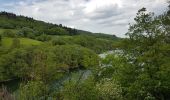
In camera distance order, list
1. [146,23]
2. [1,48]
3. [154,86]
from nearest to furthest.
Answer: [154,86] < [146,23] < [1,48]

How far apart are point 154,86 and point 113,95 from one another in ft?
23.0

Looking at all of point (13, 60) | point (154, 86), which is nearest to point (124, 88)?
point (154, 86)

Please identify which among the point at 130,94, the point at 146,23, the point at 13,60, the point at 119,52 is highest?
the point at 146,23

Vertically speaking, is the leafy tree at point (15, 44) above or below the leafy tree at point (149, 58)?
below

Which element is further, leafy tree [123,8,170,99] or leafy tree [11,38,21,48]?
leafy tree [11,38,21,48]

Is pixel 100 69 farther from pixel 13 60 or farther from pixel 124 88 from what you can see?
pixel 13 60

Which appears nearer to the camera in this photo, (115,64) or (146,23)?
(146,23)

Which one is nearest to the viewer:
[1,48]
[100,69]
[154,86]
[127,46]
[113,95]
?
[113,95]

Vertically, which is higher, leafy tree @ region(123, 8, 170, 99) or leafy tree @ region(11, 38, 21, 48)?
leafy tree @ region(123, 8, 170, 99)

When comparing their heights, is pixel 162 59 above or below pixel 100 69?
above

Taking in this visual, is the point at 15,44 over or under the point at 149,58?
under

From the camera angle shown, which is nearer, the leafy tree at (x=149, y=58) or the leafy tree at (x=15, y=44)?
the leafy tree at (x=149, y=58)

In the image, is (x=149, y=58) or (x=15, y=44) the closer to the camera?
(x=149, y=58)

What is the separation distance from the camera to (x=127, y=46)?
120 feet
